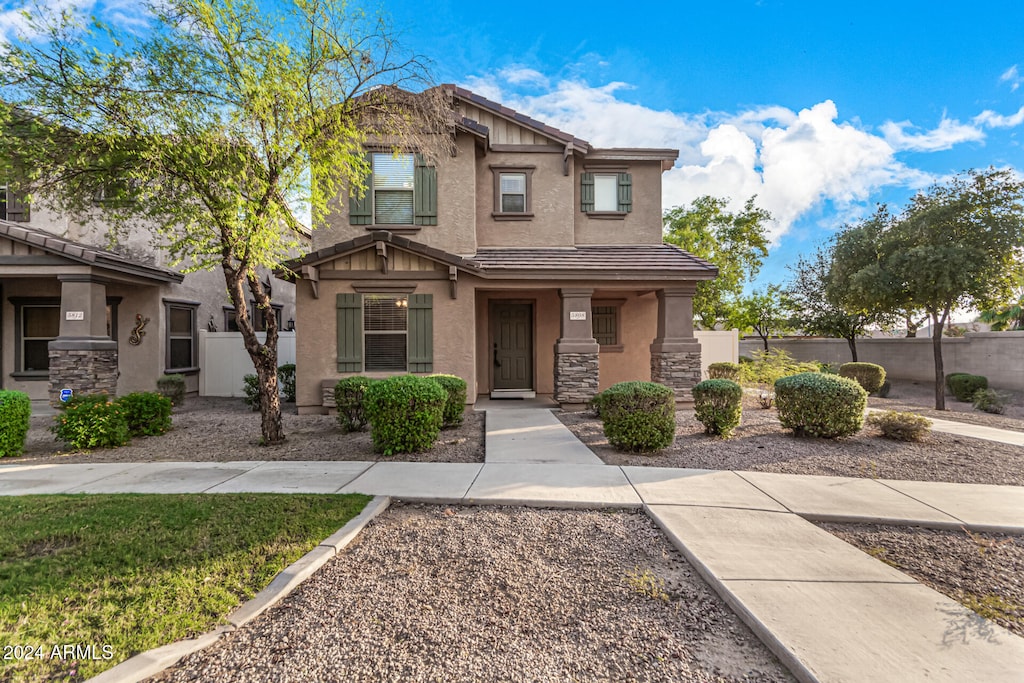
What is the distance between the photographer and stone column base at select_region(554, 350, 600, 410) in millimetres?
10602

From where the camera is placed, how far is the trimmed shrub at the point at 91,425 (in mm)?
6898

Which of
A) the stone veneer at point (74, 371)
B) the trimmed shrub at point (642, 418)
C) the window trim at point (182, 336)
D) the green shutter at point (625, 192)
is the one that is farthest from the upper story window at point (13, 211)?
the trimmed shrub at point (642, 418)

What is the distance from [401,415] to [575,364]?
5.15 meters

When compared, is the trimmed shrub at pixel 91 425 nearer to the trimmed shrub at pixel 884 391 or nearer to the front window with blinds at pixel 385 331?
the front window with blinds at pixel 385 331

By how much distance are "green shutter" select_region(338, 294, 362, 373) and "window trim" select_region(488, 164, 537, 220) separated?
420cm

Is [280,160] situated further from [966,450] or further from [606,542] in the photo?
[966,450]

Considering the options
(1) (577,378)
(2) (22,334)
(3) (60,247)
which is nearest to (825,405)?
(1) (577,378)

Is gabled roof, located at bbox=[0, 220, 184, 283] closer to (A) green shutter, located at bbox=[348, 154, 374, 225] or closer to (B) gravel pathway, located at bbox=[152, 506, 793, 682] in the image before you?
(A) green shutter, located at bbox=[348, 154, 374, 225]

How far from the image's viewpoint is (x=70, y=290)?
10531 millimetres

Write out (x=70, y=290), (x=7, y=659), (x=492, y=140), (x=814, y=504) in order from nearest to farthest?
(x=7, y=659) → (x=814, y=504) → (x=70, y=290) → (x=492, y=140)

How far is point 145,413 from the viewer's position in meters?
7.88

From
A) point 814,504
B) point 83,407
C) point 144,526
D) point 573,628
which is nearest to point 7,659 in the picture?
point 144,526

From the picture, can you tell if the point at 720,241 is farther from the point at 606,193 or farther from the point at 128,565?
the point at 128,565

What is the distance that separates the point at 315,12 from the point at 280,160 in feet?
6.57
